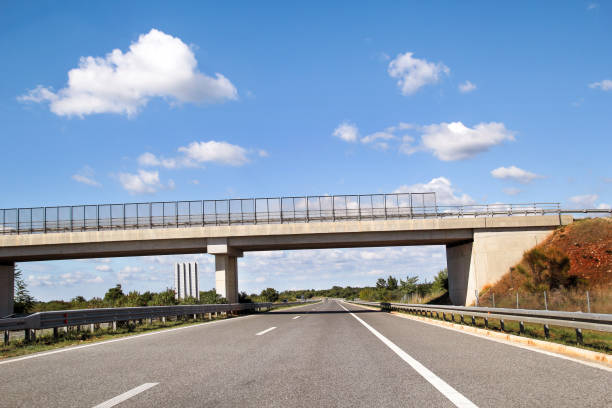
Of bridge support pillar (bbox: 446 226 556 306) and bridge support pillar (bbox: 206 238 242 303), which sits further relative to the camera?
bridge support pillar (bbox: 206 238 242 303)

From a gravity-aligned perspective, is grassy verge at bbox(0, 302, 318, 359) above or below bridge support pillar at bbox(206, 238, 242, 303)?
below

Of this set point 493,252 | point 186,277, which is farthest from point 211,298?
point 186,277

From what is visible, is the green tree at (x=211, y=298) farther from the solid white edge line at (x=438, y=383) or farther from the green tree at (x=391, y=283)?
the green tree at (x=391, y=283)

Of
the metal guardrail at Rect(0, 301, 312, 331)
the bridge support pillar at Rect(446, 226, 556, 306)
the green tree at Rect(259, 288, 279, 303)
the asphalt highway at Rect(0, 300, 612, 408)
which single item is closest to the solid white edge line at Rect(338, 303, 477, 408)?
the asphalt highway at Rect(0, 300, 612, 408)

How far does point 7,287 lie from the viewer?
3738 centimetres

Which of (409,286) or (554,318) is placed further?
(409,286)

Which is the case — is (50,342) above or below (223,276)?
below

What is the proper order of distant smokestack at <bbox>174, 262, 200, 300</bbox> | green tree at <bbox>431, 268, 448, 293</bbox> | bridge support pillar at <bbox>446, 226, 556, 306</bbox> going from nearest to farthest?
1. bridge support pillar at <bbox>446, 226, 556, 306</bbox>
2. green tree at <bbox>431, 268, 448, 293</bbox>
3. distant smokestack at <bbox>174, 262, 200, 300</bbox>

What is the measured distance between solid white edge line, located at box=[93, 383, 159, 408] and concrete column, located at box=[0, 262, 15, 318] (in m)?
37.0

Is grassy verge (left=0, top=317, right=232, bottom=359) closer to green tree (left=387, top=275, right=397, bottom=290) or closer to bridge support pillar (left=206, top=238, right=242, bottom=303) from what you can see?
bridge support pillar (left=206, top=238, right=242, bottom=303)

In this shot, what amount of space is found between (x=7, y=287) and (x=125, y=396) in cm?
3857

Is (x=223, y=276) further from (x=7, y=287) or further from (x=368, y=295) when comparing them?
(x=368, y=295)

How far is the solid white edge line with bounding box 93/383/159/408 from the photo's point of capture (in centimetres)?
493

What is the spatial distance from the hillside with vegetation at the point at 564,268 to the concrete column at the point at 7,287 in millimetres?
34241
